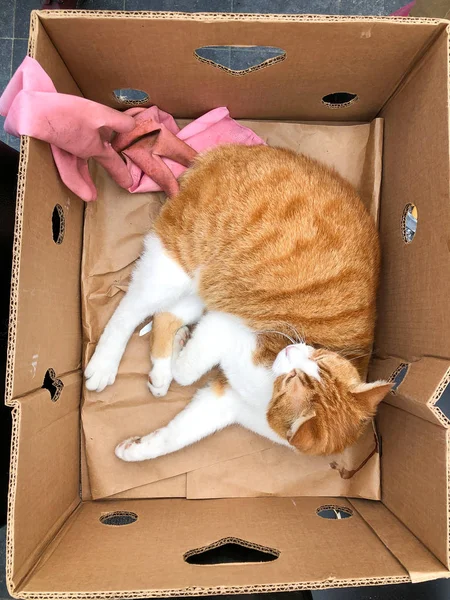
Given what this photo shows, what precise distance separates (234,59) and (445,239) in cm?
118

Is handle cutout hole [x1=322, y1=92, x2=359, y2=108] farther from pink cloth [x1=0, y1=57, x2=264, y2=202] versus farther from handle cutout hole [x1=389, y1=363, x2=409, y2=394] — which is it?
handle cutout hole [x1=389, y1=363, x2=409, y2=394]

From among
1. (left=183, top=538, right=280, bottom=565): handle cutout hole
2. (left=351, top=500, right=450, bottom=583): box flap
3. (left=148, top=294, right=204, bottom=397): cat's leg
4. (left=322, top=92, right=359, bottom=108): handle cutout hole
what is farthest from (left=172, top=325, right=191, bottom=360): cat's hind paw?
(left=322, top=92, right=359, bottom=108): handle cutout hole

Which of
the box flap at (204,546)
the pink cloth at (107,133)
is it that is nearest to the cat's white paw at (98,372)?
the box flap at (204,546)

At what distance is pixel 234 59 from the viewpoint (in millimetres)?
1848

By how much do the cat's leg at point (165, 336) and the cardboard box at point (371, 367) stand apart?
9.3 inches

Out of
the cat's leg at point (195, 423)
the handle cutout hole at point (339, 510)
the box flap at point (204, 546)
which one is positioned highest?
the cat's leg at point (195, 423)

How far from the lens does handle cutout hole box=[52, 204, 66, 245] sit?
51.6 inches

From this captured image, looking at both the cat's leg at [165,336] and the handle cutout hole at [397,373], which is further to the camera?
the cat's leg at [165,336]

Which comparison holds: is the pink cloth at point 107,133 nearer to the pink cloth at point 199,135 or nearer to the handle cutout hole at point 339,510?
the pink cloth at point 199,135

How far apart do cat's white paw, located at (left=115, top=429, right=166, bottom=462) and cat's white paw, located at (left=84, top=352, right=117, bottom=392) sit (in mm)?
195

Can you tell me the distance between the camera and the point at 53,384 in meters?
1.31

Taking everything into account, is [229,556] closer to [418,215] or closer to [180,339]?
[180,339]

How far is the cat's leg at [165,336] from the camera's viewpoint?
4.75ft

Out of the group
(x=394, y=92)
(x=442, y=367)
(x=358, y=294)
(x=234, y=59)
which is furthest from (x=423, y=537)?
(x=234, y=59)
